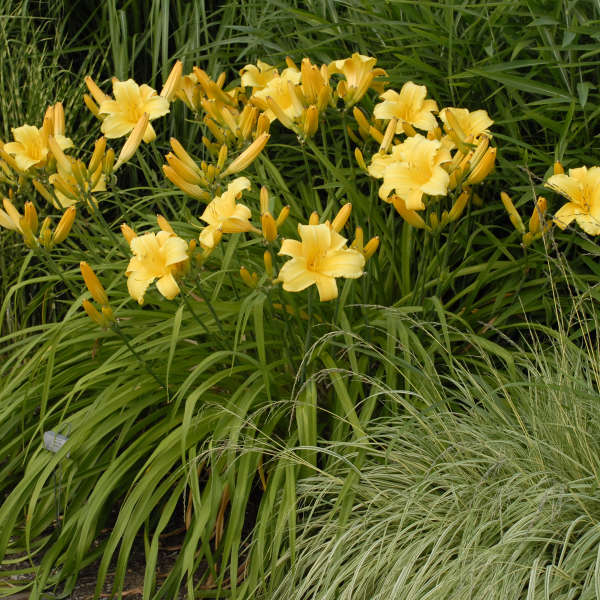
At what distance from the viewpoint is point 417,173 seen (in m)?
2.03

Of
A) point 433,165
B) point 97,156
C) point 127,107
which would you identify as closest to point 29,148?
point 97,156

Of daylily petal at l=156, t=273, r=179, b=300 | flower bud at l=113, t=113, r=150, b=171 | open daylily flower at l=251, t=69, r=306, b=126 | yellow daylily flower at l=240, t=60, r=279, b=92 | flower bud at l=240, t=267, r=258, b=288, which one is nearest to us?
daylily petal at l=156, t=273, r=179, b=300

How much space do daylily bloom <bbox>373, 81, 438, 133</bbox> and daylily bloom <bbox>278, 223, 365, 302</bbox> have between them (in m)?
0.61

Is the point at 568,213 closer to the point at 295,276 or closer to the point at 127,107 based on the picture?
the point at 295,276

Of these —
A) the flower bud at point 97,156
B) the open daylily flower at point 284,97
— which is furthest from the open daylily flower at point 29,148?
the open daylily flower at point 284,97

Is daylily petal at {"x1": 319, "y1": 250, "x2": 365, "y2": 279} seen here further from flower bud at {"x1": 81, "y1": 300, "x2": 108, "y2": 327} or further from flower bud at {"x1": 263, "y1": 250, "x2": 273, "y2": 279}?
flower bud at {"x1": 81, "y1": 300, "x2": 108, "y2": 327}

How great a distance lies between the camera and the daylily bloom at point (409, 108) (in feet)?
7.68

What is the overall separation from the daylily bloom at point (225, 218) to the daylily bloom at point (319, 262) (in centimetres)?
12

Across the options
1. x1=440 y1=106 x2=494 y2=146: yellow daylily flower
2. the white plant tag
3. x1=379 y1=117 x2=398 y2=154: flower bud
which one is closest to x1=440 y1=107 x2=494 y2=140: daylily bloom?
x1=440 y1=106 x2=494 y2=146: yellow daylily flower

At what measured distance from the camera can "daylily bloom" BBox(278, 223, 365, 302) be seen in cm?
183

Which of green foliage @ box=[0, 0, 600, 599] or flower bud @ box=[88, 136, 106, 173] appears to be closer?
green foliage @ box=[0, 0, 600, 599]

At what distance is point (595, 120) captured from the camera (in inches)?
103

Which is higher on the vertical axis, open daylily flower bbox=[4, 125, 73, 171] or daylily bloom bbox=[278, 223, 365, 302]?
open daylily flower bbox=[4, 125, 73, 171]

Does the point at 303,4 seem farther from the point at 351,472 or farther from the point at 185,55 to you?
the point at 351,472
